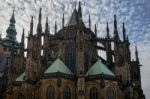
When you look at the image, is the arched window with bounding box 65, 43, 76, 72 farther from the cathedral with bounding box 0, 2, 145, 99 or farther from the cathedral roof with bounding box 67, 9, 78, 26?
the cathedral roof with bounding box 67, 9, 78, 26

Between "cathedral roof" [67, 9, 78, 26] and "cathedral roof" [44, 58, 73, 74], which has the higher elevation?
"cathedral roof" [67, 9, 78, 26]

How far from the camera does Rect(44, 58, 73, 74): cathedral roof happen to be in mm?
40000

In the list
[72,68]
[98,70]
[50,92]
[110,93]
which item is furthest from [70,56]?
[110,93]

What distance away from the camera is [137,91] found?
45.6 meters

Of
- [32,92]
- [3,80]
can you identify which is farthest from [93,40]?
[3,80]

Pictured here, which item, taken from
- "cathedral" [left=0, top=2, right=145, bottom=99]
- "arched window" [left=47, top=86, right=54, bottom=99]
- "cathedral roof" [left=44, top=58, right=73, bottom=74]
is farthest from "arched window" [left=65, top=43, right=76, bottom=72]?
"arched window" [left=47, top=86, right=54, bottom=99]

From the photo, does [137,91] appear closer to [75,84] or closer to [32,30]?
[75,84]

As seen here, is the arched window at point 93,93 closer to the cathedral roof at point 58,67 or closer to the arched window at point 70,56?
the cathedral roof at point 58,67

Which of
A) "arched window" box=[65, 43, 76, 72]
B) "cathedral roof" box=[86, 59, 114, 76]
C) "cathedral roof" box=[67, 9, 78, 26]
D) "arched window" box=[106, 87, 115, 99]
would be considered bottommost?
"arched window" box=[106, 87, 115, 99]

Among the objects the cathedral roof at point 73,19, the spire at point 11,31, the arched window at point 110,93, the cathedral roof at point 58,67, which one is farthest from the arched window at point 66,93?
the spire at point 11,31

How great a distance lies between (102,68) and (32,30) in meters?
12.1

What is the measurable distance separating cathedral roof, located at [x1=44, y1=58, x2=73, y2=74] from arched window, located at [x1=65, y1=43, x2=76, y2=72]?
256 cm

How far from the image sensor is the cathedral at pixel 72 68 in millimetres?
38406

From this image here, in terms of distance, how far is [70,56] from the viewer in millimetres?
45312
